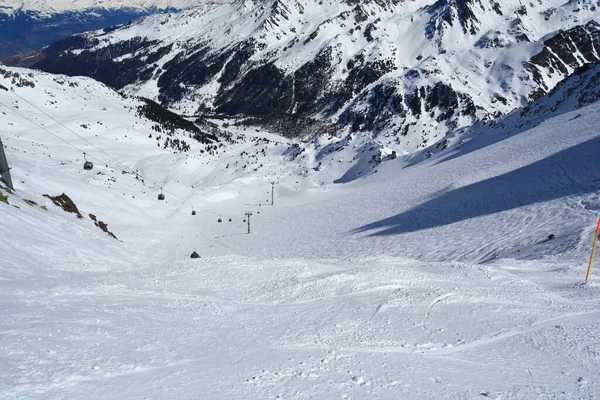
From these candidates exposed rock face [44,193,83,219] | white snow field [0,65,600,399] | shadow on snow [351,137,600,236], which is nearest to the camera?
white snow field [0,65,600,399]

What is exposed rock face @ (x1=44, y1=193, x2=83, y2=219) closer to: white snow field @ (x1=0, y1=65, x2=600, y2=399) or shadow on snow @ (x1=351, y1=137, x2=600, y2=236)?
white snow field @ (x1=0, y1=65, x2=600, y2=399)

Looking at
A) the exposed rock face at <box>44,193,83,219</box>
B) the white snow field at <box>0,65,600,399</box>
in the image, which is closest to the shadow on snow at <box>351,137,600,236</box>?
the white snow field at <box>0,65,600,399</box>

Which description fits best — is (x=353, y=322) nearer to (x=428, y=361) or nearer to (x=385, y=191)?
(x=428, y=361)

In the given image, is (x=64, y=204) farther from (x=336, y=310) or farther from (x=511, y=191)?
(x=511, y=191)

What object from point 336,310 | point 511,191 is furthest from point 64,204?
point 511,191

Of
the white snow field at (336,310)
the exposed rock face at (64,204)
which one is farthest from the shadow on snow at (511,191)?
the exposed rock face at (64,204)

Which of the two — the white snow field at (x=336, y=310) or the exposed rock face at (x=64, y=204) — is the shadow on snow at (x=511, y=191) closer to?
the white snow field at (x=336, y=310)

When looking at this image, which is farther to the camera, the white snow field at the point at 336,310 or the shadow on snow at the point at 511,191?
the shadow on snow at the point at 511,191

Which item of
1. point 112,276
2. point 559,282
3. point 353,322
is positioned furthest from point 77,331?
point 559,282

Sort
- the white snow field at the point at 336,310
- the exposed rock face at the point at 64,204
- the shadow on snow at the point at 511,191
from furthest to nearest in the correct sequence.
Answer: the shadow on snow at the point at 511,191, the exposed rock face at the point at 64,204, the white snow field at the point at 336,310

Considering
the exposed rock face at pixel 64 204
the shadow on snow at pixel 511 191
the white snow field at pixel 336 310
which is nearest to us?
the white snow field at pixel 336 310

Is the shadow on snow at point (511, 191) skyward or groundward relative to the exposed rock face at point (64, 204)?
groundward

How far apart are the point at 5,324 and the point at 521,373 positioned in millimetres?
10533

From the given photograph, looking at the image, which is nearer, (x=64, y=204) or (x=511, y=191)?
(x=64, y=204)
